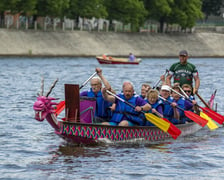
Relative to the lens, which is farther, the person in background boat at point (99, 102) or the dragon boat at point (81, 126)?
the person in background boat at point (99, 102)

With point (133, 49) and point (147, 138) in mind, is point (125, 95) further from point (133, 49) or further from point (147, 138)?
point (133, 49)

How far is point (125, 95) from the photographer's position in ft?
63.7

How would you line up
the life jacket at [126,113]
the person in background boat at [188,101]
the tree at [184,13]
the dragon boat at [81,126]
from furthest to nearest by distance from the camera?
the tree at [184,13] < the person in background boat at [188,101] < the life jacket at [126,113] < the dragon boat at [81,126]

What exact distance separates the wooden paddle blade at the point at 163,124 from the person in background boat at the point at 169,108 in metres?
0.82

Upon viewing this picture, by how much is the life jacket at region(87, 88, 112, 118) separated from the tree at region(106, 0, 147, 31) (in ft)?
255

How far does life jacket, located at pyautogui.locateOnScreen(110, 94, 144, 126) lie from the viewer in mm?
19562

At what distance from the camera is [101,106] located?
20016 millimetres

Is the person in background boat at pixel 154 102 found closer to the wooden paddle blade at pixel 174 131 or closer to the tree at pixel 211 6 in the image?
the wooden paddle blade at pixel 174 131

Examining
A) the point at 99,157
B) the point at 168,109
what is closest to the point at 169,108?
the point at 168,109

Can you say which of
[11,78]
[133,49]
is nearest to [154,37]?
[133,49]

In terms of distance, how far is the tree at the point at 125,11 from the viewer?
97.9 metres

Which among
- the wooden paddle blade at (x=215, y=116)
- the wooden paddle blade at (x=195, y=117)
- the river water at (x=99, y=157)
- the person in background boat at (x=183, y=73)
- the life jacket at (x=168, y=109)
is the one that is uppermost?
the person in background boat at (x=183, y=73)

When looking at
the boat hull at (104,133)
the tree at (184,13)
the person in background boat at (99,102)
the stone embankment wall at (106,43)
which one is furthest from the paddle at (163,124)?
the tree at (184,13)

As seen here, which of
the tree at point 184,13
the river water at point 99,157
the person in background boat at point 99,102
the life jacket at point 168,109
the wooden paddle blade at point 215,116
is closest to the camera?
the river water at point 99,157
